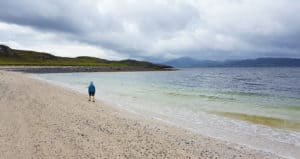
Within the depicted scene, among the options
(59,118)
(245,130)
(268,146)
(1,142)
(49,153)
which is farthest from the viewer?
(245,130)

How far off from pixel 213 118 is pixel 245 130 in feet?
13.1

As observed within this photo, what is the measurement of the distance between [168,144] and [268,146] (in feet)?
16.2

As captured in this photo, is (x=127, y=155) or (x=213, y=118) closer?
(x=127, y=155)

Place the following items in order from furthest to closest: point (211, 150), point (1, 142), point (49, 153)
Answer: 1. point (211, 150)
2. point (1, 142)
3. point (49, 153)

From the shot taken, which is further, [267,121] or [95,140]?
[267,121]

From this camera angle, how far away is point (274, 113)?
24.8 metres

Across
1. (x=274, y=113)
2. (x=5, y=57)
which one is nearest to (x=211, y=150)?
(x=274, y=113)

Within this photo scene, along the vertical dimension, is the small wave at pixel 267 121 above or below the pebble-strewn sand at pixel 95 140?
below

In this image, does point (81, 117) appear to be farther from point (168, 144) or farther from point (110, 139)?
point (168, 144)

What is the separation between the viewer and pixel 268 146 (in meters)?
13.9

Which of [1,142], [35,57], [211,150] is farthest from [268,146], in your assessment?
[35,57]

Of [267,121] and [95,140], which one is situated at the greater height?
[95,140]

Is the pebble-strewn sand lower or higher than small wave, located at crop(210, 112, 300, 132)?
higher

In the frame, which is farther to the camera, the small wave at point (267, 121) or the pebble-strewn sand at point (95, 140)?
the small wave at point (267, 121)
